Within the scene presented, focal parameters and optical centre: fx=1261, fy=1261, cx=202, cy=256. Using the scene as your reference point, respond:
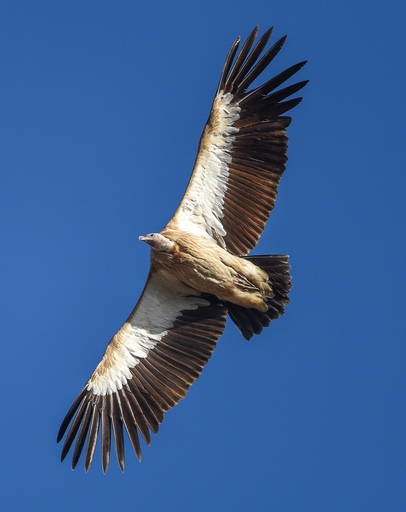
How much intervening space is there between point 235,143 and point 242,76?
2.34ft

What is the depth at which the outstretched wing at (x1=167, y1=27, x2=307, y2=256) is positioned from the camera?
13203 millimetres

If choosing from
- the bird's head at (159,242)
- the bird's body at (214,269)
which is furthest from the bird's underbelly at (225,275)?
the bird's head at (159,242)

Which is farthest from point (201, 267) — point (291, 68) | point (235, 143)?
point (291, 68)

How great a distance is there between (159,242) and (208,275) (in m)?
0.61

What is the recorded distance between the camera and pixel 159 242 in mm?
12812

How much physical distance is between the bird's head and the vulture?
9 cm

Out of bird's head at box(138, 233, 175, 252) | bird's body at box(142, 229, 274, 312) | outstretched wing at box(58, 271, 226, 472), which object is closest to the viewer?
bird's head at box(138, 233, 175, 252)

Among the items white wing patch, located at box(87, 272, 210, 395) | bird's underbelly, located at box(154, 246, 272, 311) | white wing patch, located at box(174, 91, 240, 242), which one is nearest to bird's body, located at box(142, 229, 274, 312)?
bird's underbelly, located at box(154, 246, 272, 311)

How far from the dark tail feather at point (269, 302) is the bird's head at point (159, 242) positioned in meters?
0.83

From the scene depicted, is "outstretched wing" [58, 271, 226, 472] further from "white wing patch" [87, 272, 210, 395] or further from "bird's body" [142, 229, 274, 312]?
"bird's body" [142, 229, 274, 312]

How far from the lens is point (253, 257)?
42.8ft

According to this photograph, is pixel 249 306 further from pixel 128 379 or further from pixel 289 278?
pixel 128 379

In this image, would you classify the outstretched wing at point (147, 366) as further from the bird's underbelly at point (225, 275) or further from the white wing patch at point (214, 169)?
the white wing patch at point (214, 169)

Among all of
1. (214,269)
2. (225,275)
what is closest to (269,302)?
(225,275)
